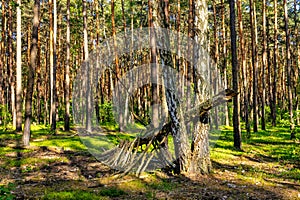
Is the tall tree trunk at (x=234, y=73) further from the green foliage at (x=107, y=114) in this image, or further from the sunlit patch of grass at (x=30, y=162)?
the green foliage at (x=107, y=114)

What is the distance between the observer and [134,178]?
32.4ft

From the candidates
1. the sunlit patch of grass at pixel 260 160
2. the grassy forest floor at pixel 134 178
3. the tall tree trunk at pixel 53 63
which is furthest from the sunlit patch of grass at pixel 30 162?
the tall tree trunk at pixel 53 63

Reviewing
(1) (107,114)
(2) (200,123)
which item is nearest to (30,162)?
(2) (200,123)

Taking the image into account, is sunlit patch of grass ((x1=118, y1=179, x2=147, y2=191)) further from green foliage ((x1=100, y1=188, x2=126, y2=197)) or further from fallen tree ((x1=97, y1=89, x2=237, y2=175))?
fallen tree ((x1=97, y1=89, x2=237, y2=175))

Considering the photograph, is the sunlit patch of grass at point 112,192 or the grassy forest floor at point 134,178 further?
the grassy forest floor at point 134,178

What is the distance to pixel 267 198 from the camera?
7.74 m

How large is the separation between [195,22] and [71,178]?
7051 mm

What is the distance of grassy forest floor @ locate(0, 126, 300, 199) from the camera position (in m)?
7.98

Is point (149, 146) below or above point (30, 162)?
above

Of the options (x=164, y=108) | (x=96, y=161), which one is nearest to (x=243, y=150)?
(x=164, y=108)

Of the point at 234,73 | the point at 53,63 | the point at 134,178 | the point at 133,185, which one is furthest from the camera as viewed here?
the point at 53,63

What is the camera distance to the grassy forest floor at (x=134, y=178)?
7980mm

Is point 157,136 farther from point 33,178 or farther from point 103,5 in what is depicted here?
point 103,5

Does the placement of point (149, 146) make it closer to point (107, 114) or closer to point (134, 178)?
point (134, 178)
